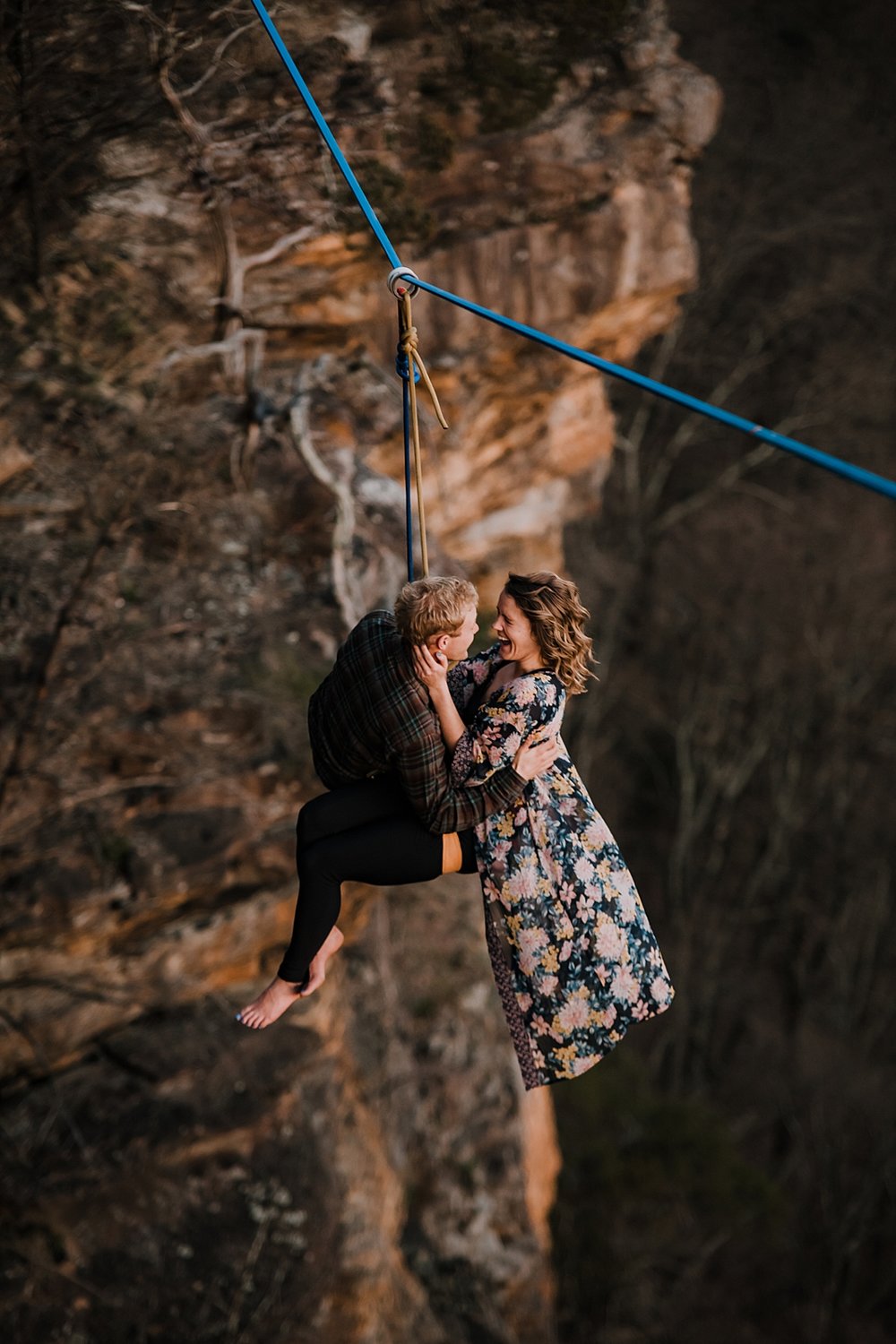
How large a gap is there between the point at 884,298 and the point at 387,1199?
473 inches

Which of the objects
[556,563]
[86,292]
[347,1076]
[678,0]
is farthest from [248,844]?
[678,0]

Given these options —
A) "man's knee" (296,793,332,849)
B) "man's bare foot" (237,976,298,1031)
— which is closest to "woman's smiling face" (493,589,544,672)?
"man's knee" (296,793,332,849)

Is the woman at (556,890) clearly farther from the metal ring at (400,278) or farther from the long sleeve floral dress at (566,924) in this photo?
the metal ring at (400,278)

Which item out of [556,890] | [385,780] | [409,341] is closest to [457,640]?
[385,780]

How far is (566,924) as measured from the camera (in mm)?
3152

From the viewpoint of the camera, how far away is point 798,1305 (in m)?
13.4

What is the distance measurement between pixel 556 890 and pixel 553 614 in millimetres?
774

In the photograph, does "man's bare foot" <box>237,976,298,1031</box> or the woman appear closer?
the woman

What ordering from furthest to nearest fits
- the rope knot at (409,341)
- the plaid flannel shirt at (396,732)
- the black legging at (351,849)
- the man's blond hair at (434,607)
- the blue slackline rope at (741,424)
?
the rope knot at (409,341) → the black legging at (351,849) → the plaid flannel shirt at (396,732) → the man's blond hair at (434,607) → the blue slackline rope at (741,424)

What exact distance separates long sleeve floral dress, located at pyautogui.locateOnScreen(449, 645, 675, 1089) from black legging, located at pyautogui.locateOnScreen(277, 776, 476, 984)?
190 millimetres

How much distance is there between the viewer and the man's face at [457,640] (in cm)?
289

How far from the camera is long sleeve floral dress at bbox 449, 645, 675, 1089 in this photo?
3164mm

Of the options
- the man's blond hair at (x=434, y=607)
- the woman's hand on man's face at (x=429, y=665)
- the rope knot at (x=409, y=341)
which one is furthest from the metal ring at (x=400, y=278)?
the woman's hand on man's face at (x=429, y=665)

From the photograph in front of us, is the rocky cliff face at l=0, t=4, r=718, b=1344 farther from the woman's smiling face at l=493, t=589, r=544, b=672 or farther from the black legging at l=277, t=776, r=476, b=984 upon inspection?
the woman's smiling face at l=493, t=589, r=544, b=672
